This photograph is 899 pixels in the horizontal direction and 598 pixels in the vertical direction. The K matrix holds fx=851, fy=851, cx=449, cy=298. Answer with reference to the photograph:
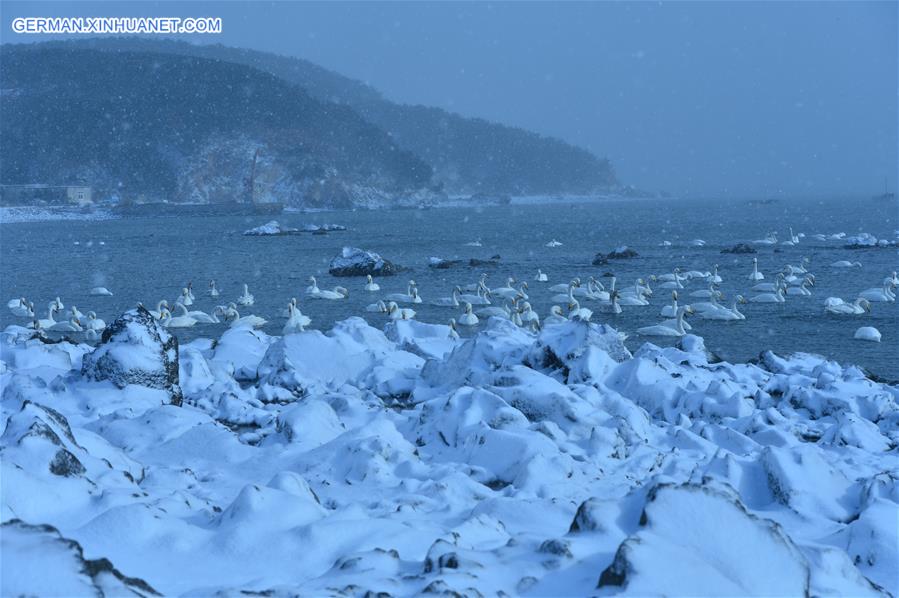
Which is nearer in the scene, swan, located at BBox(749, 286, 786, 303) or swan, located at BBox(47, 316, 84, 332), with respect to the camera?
swan, located at BBox(47, 316, 84, 332)

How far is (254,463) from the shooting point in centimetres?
877

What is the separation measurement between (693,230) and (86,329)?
6629 centimetres

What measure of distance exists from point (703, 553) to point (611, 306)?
23.3 metres

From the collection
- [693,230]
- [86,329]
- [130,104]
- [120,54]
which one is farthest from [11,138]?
[86,329]

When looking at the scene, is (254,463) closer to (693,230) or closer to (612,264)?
(612,264)

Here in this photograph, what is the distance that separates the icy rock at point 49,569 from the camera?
12.4 ft

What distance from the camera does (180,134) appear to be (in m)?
154

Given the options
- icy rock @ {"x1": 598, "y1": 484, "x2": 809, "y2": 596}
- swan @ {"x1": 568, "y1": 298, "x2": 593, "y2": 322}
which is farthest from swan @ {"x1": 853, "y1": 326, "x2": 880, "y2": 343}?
icy rock @ {"x1": 598, "y1": 484, "x2": 809, "y2": 596}

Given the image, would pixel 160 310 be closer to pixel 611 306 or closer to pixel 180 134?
pixel 611 306

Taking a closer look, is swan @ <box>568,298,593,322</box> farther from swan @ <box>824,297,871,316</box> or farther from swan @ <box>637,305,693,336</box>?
swan @ <box>824,297,871,316</box>

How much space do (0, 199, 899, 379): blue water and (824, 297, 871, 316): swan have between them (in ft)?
1.20

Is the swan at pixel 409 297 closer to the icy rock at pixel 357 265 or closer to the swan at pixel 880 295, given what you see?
the icy rock at pixel 357 265

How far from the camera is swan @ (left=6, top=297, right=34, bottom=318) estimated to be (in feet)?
87.8

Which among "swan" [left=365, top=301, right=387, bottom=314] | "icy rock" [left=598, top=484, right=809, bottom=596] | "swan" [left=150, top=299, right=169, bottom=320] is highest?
"icy rock" [left=598, top=484, right=809, bottom=596]
